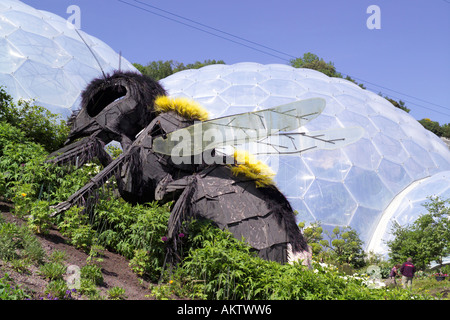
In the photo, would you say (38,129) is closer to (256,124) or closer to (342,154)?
(256,124)

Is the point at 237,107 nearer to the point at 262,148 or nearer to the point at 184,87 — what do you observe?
the point at 184,87

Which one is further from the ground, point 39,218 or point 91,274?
point 39,218

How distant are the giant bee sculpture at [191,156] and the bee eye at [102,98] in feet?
0.05

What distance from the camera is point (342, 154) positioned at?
15.0m

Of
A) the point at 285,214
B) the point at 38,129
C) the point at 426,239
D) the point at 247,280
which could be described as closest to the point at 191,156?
the point at 285,214

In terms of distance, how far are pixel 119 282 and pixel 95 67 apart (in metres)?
14.5

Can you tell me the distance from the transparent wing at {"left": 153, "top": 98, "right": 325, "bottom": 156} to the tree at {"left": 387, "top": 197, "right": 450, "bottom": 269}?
362 inches

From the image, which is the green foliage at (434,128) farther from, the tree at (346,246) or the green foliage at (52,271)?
the green foliage at (52,271)

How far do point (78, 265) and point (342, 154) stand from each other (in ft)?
39.7

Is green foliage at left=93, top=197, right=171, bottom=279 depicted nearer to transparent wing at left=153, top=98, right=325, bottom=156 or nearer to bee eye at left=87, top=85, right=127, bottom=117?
transparent wing at left=153, top=98, right=325, bottom=156

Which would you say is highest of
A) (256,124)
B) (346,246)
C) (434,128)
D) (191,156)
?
(434,128)

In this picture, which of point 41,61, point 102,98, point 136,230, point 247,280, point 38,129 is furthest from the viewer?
point 41,61

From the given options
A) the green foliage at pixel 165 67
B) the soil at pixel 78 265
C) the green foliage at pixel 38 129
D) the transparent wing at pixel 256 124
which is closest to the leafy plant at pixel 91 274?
the soil at pixel 78 265

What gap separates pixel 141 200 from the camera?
5789 millimetres
